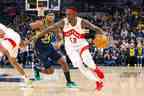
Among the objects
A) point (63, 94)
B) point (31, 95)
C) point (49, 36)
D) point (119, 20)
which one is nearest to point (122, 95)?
point (63, 94)

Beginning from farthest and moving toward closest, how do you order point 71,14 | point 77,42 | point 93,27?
point 77,42, point 71,14, point 93,27

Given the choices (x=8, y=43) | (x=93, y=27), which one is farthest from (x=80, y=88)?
(x=8, y=43)

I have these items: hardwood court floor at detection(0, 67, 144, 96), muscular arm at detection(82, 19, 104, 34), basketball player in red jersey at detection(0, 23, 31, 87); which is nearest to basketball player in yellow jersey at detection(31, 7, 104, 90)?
muscular arm at detection(82, 19, 104, 34)

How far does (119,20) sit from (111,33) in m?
1.74

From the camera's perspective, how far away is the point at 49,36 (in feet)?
39.7

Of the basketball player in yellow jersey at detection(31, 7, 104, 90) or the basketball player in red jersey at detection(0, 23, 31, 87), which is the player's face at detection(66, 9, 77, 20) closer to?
the basketball player in yellow jersey at detection(31, 7, 104, 90)

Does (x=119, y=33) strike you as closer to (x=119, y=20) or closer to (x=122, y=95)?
(x=119, y=20)

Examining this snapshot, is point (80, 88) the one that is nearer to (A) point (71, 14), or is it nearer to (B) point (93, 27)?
(B) point (93, 27)

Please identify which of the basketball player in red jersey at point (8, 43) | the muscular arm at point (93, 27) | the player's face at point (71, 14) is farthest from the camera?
the basketball player in red jersey at point (8, 43)

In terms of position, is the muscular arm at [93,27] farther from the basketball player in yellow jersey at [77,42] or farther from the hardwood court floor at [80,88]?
the hardwood court floor at [80,88]

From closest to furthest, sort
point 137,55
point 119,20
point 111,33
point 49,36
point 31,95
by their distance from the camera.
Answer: point 31,95 < point 49,36 < point 137,55 < point 111,33 < point 119,20

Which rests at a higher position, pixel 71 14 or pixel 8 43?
pixel 71 14

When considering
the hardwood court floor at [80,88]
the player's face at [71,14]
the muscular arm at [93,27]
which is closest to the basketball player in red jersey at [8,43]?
the hardwood court floor at [80,88]

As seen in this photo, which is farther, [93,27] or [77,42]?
[77,42]
